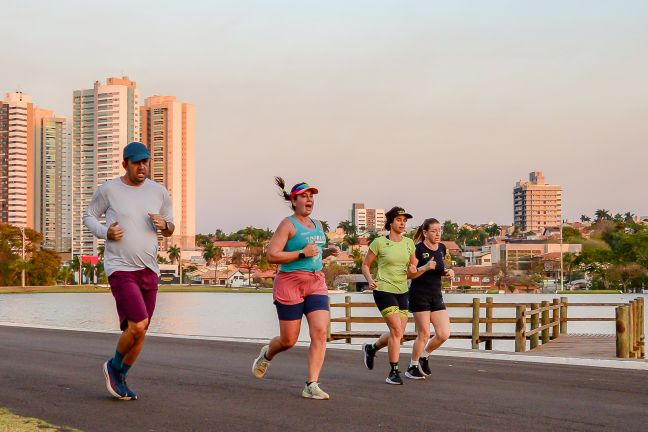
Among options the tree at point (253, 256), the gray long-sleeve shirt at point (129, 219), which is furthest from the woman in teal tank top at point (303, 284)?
the tree at point (253, 256)

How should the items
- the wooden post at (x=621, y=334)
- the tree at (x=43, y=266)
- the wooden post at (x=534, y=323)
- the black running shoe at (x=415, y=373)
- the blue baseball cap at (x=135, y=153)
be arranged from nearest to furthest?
1. the blue baseball cap at (x=135, y=153)
2. the black running shoe at (x=415, y=373)
3. the wooden post at (x=621, y=334)
4. the wooden post at (x=534, y=323)
5. the tree at (x=43, y=266)

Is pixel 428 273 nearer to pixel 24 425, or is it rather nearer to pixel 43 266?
pixel 24 425

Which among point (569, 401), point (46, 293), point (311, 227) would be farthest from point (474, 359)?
point (46, 293)

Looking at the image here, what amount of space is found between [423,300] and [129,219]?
4307mm

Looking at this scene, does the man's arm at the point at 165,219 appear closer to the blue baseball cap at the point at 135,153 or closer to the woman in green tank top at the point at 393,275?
the blue baseball cap at the point at 135,153

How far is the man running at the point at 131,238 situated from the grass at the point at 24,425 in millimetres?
985

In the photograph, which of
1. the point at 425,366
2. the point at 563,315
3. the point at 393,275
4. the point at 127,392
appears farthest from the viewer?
the point at 563,315

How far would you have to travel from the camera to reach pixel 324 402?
9008 millimetres

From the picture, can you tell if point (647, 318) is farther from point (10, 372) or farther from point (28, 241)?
point (28, 241)

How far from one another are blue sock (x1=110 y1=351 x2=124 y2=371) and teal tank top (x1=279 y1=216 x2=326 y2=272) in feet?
5.35

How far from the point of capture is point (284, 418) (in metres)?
8.02

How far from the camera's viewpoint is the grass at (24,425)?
7262 mm

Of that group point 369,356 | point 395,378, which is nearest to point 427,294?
point 369,356

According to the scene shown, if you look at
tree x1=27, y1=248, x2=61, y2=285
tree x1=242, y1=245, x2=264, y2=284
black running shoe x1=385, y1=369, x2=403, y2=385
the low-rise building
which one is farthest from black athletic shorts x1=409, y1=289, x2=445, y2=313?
the low-rise building
